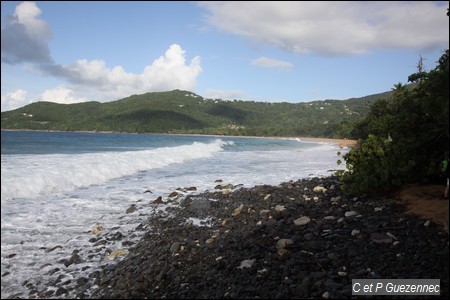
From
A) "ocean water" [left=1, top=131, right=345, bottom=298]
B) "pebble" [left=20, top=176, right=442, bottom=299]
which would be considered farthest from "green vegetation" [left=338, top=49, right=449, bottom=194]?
"ocean water" [left=1, top=131, right=345, bottom=298]

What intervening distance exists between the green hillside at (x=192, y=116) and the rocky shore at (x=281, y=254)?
7567 centimetres

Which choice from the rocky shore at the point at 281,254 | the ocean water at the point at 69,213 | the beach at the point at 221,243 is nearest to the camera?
the rocky shore at the point at 281,254

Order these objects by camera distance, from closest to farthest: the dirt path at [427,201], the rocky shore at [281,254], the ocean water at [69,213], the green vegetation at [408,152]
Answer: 1. the rocky shore at [281,254]
2. the ocean water at [69,213]
3. the dirt path at [427,201]
4. the green vegetation at [408,152]

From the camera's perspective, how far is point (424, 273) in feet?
13.7

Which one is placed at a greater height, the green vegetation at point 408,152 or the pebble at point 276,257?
the green vegetation at point 408,152

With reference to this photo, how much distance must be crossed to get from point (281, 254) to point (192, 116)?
143433 mm

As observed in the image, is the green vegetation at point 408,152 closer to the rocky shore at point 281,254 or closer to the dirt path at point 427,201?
the dirt path at point 427,201

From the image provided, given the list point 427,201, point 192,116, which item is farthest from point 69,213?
point 192,116

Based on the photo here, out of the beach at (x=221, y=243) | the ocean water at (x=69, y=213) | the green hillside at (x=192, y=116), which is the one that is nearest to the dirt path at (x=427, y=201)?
the beach at (x=221, y=243)

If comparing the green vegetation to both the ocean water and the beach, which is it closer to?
the beach

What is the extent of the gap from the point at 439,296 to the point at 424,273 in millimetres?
505

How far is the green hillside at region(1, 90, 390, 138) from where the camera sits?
106 metres

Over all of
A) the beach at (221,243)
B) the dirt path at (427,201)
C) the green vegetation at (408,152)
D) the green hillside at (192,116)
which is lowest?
the beach at (221,243)

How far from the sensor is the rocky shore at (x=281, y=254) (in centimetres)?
436
